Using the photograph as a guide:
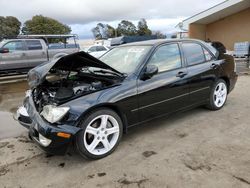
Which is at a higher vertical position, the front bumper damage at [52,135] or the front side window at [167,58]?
the front side window at [167,58]

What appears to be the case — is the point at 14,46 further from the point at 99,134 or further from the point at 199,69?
the point at 99,134

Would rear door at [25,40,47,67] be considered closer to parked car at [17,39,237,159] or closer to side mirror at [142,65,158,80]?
parked car at [17,39,237,159]

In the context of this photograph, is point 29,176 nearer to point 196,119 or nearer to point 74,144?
point 74,144

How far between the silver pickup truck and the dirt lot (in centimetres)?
769

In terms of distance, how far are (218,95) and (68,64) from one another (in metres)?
3.17

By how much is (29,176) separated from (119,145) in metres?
1.31

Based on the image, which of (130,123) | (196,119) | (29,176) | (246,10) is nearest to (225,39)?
(246,10)

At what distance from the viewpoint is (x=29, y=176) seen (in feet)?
9.66

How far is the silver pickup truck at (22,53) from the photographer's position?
10672 millimetres

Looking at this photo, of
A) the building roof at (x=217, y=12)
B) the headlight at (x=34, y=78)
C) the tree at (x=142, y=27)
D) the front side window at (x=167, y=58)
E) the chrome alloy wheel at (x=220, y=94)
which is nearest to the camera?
the headlight at (x=34, y=78)

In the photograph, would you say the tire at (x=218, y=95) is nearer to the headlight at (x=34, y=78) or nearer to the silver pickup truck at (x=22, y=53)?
the headlight at (x=34, y=78)

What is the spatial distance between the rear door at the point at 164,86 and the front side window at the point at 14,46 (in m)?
8.79

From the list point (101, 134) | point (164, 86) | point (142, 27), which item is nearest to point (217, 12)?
point (164, 86)

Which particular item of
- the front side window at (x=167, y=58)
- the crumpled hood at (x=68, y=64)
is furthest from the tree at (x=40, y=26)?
the front side window at (x=167, y=58)
